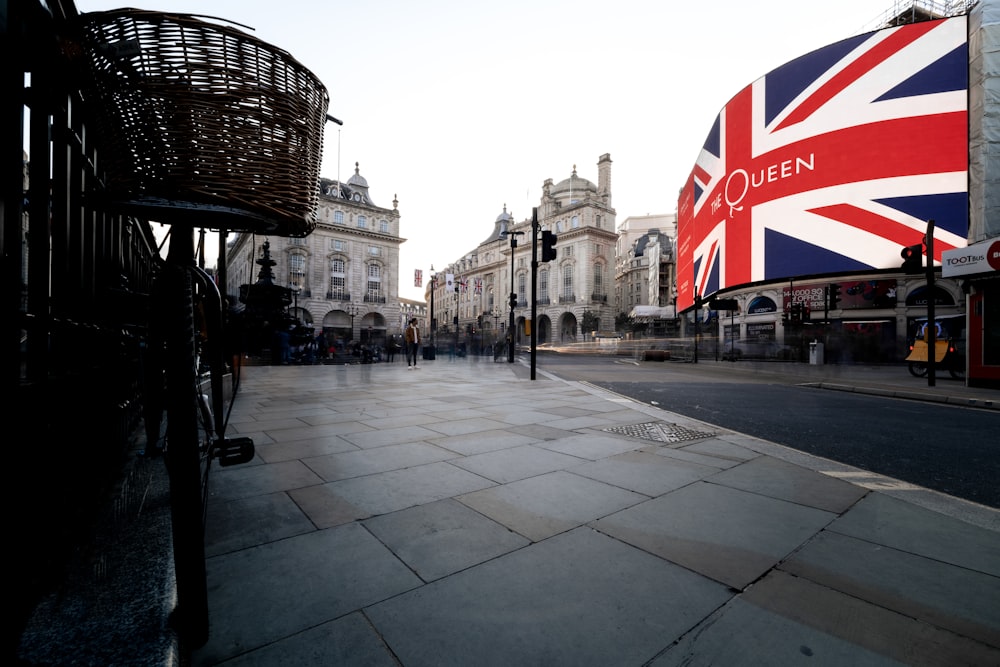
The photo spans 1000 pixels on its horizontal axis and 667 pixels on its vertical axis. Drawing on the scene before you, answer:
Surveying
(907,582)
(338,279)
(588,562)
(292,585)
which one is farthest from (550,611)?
(338,279)

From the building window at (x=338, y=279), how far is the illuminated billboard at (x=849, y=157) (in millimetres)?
40129

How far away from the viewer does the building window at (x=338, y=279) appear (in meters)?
51.7

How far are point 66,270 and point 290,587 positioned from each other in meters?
1.46

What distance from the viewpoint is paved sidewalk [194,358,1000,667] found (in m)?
1.36

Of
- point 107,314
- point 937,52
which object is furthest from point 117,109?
point 937,52

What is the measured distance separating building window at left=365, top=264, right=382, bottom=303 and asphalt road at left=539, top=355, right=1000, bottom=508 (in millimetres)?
48995

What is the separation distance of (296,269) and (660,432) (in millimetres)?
51419

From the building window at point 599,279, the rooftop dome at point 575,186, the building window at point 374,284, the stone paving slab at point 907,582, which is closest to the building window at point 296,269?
the building window at point 374,284

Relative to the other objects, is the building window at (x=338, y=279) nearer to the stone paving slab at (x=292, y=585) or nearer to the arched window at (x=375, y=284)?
the arched window at (x=375, y=284)

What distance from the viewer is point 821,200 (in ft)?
78.4

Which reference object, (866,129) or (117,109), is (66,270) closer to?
(117,109)

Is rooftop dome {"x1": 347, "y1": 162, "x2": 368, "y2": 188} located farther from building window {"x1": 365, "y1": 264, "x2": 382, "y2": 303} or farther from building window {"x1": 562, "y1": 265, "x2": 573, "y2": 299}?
building window {"x1": 562, "y1": 265, "x2": 573, "y2": 299}

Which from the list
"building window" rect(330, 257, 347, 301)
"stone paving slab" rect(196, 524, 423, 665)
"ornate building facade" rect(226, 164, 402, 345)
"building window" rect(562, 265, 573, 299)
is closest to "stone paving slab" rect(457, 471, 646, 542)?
"stone paving slab" rect(196, 524, 423, 665)

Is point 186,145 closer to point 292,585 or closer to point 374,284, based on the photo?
point 292,585
